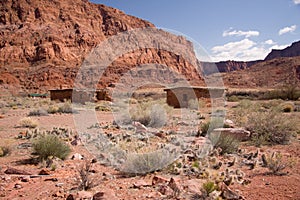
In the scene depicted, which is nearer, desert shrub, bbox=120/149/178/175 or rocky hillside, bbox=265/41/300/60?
desert shrub, bbox=120/149/178/175

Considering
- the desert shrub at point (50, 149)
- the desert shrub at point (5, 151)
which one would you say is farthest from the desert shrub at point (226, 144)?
the desert shrub at point (5, 151)

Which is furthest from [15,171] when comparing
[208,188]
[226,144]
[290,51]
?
[290,51]

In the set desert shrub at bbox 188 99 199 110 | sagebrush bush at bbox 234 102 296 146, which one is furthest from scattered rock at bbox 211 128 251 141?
desert shrub at bbox 188 99 199 110

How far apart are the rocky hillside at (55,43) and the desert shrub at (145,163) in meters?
39.4

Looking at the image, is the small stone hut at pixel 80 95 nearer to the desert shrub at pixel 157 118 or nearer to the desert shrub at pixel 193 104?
the desert shrub at pixel 193 104

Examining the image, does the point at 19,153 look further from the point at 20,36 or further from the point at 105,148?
the point at 20,36

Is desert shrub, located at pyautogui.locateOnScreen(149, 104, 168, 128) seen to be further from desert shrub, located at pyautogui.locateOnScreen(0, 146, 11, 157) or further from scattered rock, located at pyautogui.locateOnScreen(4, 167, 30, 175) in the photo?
scattered rock, located at pyautogui.locateOnScreen(4, 167, 30, 175)

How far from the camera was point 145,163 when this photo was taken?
4965mm

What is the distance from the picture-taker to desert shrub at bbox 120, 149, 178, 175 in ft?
16.0

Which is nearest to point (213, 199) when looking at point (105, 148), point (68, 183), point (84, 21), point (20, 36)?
point (68, 183)

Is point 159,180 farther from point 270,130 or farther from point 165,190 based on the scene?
point 270,130

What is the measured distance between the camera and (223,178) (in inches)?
169

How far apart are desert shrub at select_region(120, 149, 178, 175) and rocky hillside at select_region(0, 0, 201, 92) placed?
39.4 m

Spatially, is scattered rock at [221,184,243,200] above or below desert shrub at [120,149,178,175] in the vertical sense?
below
